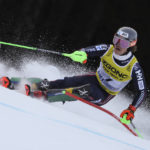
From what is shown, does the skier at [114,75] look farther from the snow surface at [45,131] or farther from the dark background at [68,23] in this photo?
the dark background at [68,23]

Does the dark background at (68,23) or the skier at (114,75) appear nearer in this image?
the skier at (114,75)

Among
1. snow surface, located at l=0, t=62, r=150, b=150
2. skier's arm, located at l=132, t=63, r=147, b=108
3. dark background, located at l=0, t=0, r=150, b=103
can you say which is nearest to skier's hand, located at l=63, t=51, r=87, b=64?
skier's arm, located at l=132, t=63, r=147, b=108

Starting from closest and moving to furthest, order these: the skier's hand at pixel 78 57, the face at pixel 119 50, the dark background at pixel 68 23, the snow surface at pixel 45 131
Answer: the snow surface at pixel 45 131 < the skier's hand at pixel 78 57 < the face at pixel 119 50 < the dark background at pixel 68 23

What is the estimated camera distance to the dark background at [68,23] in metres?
4.91

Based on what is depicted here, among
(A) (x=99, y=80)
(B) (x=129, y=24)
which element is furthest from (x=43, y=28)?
(A) (x=99, y=80)

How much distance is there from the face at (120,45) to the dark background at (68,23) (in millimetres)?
2141

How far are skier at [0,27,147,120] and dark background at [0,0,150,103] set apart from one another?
175 centimetres

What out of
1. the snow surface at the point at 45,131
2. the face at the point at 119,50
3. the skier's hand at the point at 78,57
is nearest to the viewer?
the snow surface at the point at 45,131

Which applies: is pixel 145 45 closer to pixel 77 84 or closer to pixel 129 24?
pixel 129 24

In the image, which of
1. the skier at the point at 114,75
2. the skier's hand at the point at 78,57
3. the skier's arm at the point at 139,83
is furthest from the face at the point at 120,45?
Answer: the skier's hand at the point at 78,57

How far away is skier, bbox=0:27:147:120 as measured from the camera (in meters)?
2.76

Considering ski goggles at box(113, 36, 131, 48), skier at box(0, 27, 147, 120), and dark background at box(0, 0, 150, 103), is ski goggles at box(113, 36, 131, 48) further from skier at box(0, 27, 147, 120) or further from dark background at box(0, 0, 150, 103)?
dark background at box(0, 0, 150, 103)

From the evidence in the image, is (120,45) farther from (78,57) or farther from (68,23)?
(68,23)

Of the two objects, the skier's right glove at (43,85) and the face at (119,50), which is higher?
the face at (119,50)
